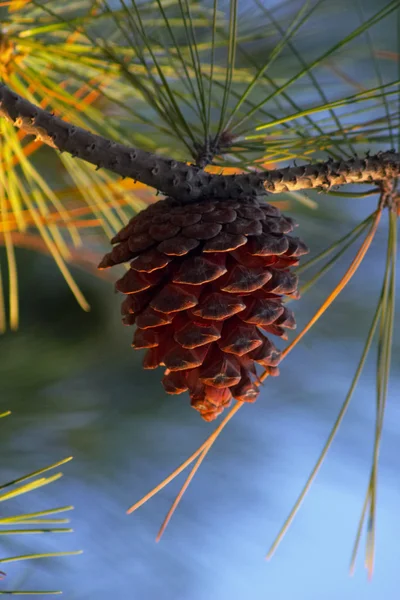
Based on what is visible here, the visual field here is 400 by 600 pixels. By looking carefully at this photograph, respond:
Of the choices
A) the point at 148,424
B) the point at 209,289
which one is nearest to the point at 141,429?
the point at 148,424

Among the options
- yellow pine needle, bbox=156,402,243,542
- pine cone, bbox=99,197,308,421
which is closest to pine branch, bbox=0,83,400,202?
pine cone, bbox=99,197,308,421

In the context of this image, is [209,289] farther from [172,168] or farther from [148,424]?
[148,424]

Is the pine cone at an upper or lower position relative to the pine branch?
lower

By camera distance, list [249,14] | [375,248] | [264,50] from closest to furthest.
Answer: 1. [249,14]
2. [264,50]
3. [375,248]

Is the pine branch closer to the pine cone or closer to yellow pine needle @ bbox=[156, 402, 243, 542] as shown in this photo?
the pine cone

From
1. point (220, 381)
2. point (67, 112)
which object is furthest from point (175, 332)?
point (67, 112)

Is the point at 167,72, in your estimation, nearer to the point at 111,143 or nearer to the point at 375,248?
the point at 111,143
